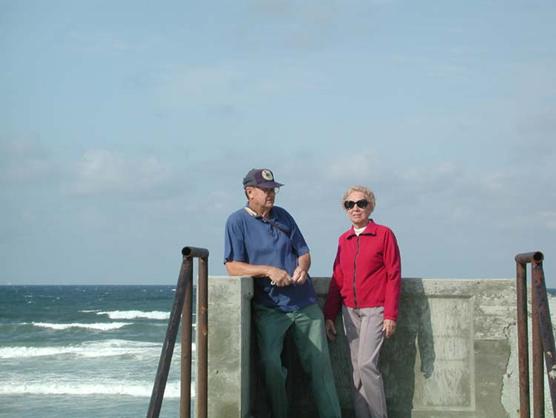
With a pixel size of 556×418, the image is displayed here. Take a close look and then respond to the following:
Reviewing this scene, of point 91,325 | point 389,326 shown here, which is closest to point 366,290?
point 389,326

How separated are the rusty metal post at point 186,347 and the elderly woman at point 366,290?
147cm

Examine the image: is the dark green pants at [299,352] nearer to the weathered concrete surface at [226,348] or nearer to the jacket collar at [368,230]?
the weathered concrete surface at [226,348]

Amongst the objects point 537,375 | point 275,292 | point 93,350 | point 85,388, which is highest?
point 275,292

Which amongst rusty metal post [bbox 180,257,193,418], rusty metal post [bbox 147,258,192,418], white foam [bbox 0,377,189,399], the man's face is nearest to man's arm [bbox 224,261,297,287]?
the man's face

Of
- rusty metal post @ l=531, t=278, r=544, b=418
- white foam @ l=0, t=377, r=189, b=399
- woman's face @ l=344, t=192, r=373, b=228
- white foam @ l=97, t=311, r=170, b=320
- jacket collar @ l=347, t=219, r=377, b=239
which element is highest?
woman's face @ l=344, t=192, r=373, b=228

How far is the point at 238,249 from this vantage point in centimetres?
534

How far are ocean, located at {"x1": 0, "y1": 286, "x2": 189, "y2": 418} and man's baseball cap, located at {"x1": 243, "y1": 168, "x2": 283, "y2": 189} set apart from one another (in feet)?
3.12

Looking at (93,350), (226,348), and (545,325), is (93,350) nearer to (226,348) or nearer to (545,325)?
(226,348)

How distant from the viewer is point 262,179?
5355mm

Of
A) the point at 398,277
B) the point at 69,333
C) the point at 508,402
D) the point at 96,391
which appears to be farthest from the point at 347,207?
the point at 69,333

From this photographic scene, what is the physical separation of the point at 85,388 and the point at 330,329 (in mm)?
14548

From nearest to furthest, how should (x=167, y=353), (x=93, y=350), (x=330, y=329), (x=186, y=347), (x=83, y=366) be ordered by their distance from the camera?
(x=167, y=353) < (x=186, y=347) < (x=330, y=329) < (x=83, y=366) < (x=93, y=350)

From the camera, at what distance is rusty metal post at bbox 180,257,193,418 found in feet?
14.0

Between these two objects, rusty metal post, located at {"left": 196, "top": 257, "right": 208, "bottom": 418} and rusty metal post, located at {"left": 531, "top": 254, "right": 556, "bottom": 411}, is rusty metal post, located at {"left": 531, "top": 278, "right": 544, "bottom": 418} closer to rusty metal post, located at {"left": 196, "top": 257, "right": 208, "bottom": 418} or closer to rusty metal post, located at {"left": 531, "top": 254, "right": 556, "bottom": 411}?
rusty metal post, located at {"left": 531, "top": 254, "right": 556, "bottom": 411}
